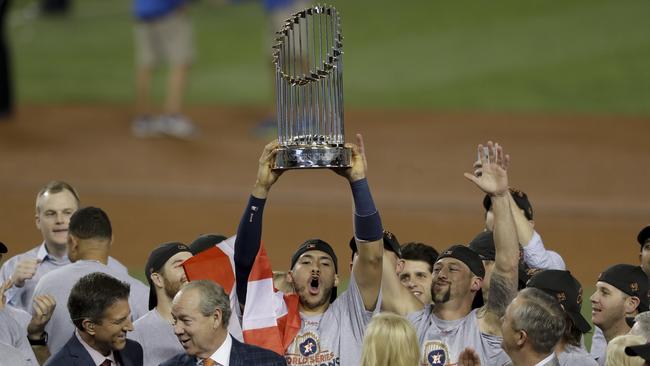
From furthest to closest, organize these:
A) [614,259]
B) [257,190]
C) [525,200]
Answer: [614,259]
[525,200]
[257,190]

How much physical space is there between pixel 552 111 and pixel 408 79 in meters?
2.80

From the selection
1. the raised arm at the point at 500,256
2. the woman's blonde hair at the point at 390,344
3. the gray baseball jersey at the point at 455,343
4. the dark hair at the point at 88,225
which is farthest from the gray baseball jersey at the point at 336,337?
the dark hair at the point at 88,225

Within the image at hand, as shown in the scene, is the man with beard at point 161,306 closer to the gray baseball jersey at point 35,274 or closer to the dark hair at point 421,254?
the gray baseball jersey at point 35,274

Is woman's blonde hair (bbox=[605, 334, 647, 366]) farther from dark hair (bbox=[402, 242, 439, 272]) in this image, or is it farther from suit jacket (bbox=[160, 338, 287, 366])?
dark hair (bbox=[402, 242, 439, 272])

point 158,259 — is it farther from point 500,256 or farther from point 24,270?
point 500,256

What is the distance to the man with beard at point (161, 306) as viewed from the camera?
6441 millimetres

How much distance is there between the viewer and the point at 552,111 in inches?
719

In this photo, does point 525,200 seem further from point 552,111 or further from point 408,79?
point 408,79

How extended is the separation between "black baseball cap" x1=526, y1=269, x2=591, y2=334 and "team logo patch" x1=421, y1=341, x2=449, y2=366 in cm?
55

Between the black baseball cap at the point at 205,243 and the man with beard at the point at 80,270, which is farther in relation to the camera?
the black baseball cap at the point at 205,243

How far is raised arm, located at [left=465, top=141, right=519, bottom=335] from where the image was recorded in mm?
6254

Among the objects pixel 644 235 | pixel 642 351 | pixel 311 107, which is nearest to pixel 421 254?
pixel 311 107

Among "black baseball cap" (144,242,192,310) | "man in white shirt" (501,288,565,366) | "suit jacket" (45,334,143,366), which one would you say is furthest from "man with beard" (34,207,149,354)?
"man in white shirt" (501,288,565,366)

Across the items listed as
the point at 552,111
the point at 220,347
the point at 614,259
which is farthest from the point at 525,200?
the point at 552,111
